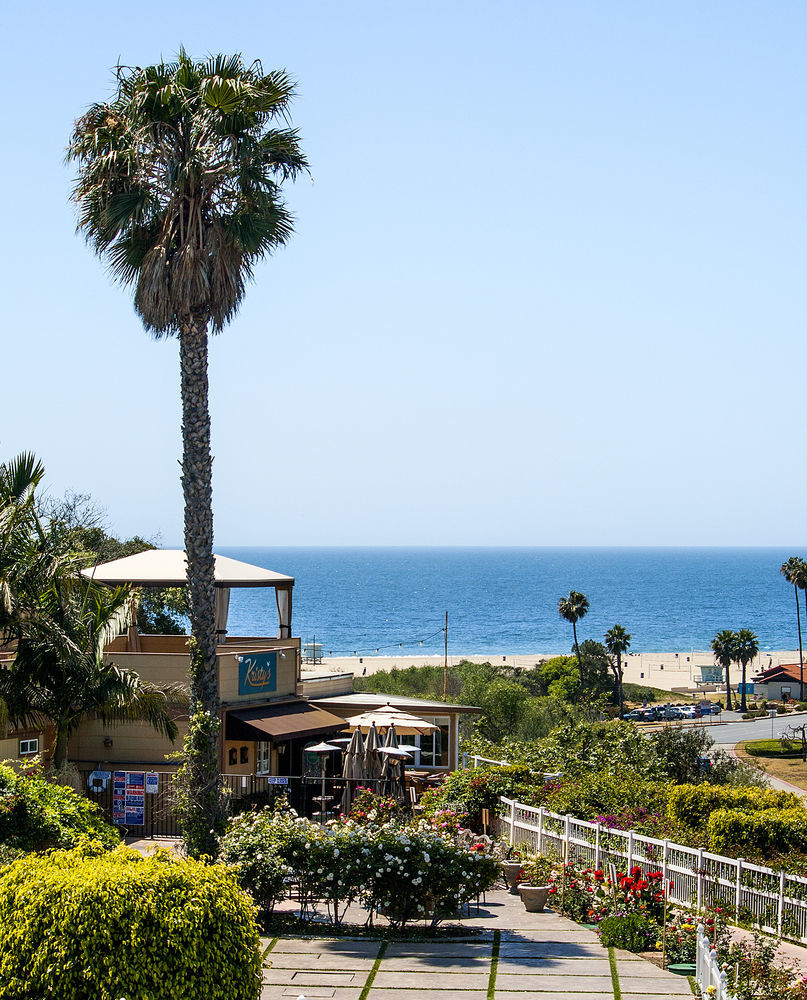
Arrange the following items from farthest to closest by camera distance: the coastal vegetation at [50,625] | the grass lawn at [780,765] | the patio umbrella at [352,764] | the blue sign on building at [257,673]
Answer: the grass lawn at [780,765]
the blue sign on building at [257,673]
the patio umbrella at [352,764]
the coastal vegetation at [50,625]

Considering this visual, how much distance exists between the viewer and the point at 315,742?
2538 cm

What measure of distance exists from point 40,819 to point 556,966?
6470 millimetres

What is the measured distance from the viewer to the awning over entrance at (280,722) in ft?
75.1

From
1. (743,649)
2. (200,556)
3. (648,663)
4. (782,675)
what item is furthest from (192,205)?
(648,663)

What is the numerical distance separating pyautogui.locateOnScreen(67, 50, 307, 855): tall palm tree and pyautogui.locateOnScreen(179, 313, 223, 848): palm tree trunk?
0.07 feet

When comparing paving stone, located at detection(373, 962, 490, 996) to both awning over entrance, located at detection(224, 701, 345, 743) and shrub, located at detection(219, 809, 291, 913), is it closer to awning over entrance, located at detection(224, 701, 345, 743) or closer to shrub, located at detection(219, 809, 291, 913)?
shrub, located at detection(219, 809, 291, 913)

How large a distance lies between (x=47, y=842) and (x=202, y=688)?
5373 mm

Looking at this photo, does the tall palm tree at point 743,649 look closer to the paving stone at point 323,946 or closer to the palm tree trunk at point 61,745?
the palm tree trunk at point 61,745

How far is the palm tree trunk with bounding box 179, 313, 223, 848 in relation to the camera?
18.2m

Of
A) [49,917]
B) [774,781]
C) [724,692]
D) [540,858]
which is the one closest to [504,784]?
[540,858]

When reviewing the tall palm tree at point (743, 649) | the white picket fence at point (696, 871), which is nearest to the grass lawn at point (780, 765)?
the tall palm tree at point (743, 649)

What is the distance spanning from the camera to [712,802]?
1722cm

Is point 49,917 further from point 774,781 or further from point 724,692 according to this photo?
point 724,692

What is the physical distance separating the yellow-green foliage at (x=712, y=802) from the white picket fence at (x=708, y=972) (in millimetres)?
4381
